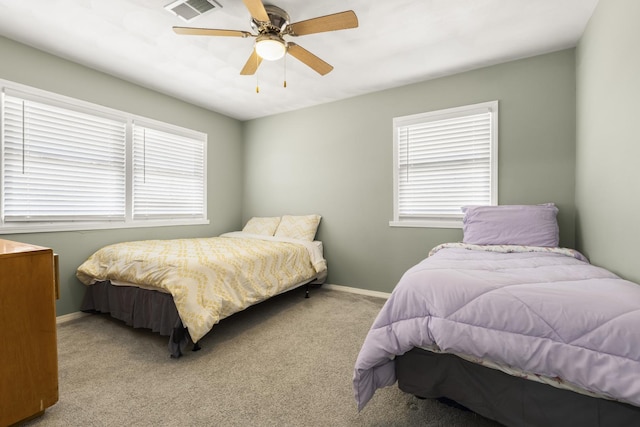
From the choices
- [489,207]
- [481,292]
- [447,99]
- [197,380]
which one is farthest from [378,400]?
[447,99]

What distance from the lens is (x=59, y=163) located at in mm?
2785

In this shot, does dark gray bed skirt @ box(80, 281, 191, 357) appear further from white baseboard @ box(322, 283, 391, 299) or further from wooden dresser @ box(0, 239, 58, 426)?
white baseboard @ box(322, 283, 391, 299)

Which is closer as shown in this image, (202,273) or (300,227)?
(202,273)

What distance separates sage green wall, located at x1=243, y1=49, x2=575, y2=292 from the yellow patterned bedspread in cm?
92

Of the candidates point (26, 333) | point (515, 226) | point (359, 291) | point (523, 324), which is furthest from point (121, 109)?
point (515, 226)

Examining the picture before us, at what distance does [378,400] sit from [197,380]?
112cm

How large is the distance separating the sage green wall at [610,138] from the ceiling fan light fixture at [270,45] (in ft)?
6.80

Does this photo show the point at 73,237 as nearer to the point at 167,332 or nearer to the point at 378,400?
the point at 167,332

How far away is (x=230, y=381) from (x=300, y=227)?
2.30m

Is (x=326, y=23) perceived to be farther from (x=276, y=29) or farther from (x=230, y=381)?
(x=230, y=381)

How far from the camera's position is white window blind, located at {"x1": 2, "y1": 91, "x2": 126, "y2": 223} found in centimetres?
253

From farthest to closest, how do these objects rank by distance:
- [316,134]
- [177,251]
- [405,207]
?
[316,134] < [405,207] < [177,251]

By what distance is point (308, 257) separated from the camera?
3578 millimetres

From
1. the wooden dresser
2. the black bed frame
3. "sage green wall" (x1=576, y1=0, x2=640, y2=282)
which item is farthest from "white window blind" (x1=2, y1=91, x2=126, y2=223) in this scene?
"sage green wall" (x1=576, y1=0, x2=640, y2=282)
